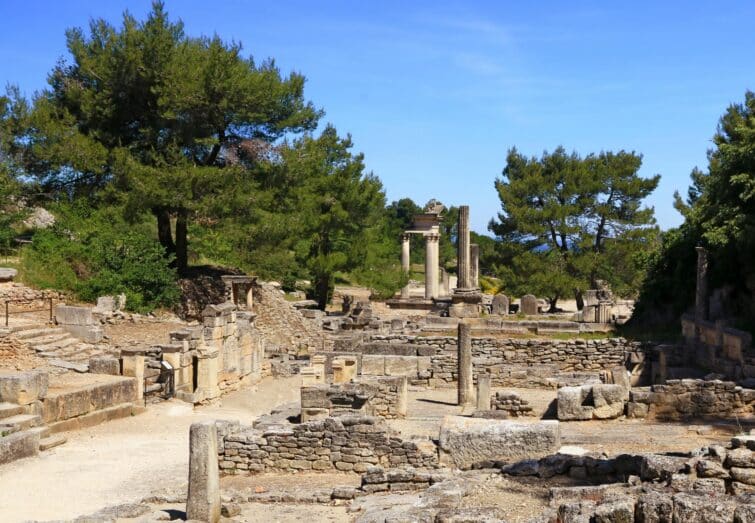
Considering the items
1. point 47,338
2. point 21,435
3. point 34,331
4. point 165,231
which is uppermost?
point 165,231

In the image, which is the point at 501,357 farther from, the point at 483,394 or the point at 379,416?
the point at 379,416

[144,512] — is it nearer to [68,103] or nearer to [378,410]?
[378,410]

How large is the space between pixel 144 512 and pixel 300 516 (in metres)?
1.87

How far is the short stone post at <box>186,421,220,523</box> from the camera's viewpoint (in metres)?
9.92

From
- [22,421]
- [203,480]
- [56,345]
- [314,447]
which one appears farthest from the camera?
[56,345]

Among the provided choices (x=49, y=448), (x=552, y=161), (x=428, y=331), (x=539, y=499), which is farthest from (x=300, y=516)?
(x=552, y=161)

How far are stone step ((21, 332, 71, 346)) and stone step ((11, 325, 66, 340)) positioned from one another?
0.05m

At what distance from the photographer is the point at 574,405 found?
650 inches

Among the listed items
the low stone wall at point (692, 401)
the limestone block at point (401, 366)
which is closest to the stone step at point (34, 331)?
the limestone block at point (401, 366)

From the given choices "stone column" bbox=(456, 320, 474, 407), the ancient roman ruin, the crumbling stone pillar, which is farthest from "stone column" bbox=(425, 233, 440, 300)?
the crumbling stone pillar

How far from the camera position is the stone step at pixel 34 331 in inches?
765

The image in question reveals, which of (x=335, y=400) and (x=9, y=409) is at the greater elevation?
(x=335, y=400)

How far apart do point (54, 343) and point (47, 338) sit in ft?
0.72

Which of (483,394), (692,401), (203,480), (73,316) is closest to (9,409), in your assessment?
(203,480)
